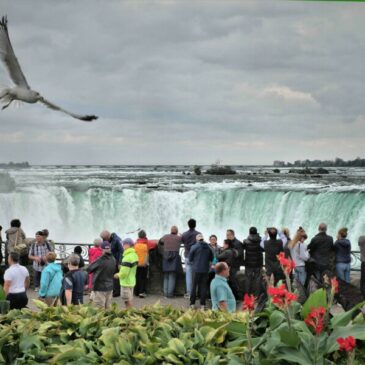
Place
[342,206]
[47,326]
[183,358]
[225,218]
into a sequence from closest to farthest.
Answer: [183,358] < [47,326] < [342,206] < [225,218]

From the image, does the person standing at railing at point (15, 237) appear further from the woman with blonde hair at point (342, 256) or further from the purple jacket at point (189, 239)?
the woman with blonde hair at point (342, 256)

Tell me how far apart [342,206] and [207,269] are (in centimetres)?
1245

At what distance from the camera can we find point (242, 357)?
2.98 metres

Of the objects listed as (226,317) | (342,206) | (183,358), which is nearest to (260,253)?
(226,317)

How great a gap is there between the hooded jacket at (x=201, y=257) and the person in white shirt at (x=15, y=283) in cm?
281

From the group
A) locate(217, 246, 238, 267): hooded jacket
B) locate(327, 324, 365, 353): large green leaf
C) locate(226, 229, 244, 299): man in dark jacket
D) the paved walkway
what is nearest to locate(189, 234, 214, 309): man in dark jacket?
locate(217, 246, 238, 267): hooded jacket

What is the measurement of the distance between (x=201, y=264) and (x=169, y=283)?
1.35m

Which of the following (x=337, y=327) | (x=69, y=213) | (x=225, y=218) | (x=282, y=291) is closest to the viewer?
(x=282, y=291)

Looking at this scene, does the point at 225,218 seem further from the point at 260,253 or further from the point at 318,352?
the point at 318,352

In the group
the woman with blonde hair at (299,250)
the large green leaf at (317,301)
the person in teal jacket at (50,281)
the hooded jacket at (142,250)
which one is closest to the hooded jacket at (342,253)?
the woman with blonde hair at (299,250)

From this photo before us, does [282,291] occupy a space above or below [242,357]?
above

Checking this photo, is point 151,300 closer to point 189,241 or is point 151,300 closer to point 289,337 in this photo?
point 189,241

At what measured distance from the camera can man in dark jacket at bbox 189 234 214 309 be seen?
9109 mm

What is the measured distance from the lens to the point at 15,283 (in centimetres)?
721
